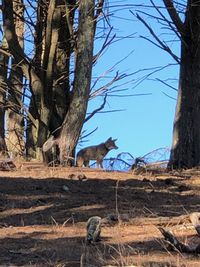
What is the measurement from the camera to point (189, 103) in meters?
10.5

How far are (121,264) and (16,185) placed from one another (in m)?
3.42

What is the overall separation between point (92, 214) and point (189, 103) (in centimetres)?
474

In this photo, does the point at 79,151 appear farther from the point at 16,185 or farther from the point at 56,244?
the point at 56,244

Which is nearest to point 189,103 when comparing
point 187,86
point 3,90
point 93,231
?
point 187,86

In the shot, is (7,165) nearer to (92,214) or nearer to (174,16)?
(92,214)

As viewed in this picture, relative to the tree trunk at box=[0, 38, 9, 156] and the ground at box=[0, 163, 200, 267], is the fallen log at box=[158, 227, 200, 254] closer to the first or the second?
the ground at box=[0, 163, 200, 267]

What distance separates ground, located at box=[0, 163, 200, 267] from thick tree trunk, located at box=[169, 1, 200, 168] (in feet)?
3.34

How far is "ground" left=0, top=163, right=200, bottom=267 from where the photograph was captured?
187 inches

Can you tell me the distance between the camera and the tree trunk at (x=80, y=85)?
10.6m

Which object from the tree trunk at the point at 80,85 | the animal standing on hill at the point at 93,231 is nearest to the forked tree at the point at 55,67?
the tree trunk at the point at 80,85

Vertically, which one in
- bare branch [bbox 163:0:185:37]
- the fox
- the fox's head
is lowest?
the fox

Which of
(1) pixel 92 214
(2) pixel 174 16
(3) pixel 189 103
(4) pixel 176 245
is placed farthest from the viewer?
(2) pixel 174 16

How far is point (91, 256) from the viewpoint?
15.5ft

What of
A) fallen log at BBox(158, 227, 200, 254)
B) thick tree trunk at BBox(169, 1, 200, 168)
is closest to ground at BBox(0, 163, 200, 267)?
fallen log at BBox(158, 227, 200, 254)
